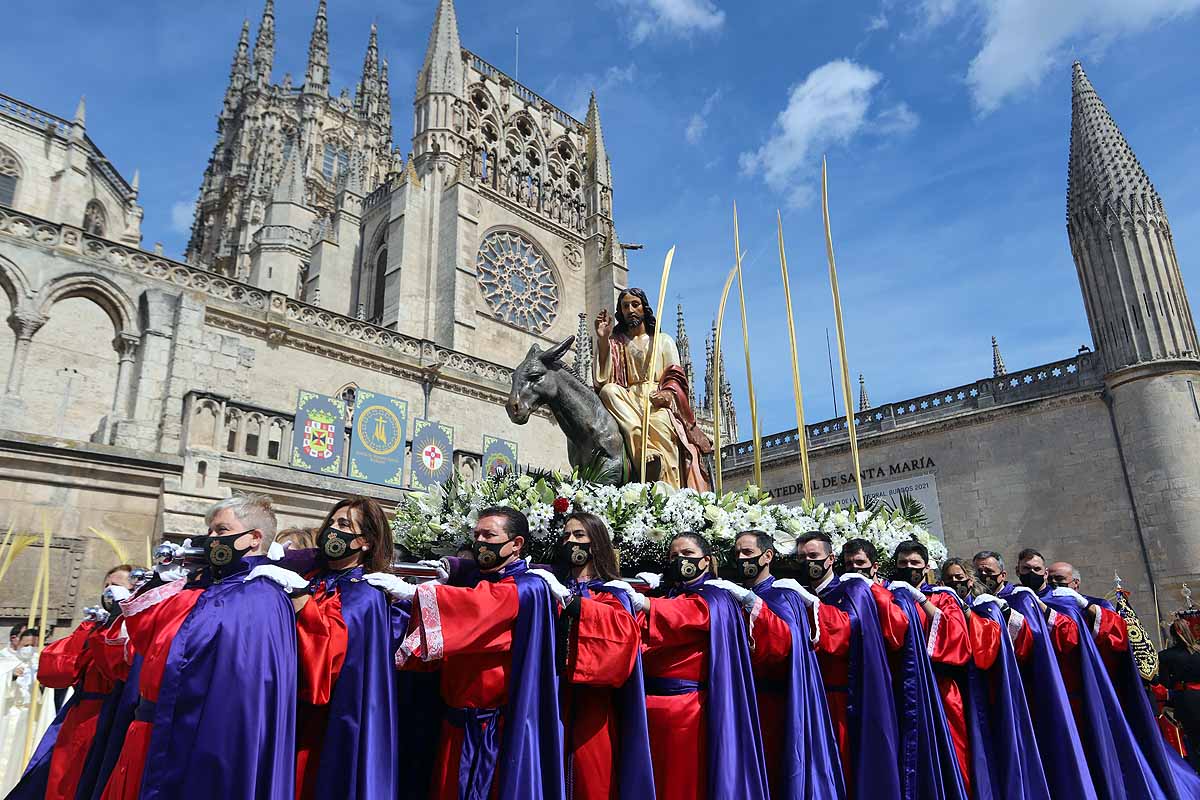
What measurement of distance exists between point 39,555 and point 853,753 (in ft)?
35.5

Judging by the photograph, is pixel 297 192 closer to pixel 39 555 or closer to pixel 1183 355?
pixel 39 555

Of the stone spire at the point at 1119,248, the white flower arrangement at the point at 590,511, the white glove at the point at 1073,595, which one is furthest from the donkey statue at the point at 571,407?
the stone spire at the point at 1119,248

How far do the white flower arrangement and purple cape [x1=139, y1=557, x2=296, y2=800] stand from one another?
2.05 m

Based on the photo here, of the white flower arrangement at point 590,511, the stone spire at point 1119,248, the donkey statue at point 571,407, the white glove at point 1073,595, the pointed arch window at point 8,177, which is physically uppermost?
the pointed arch window at point 8,177

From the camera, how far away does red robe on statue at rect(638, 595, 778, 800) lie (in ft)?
12.1

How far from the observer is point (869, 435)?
20312 millimetres

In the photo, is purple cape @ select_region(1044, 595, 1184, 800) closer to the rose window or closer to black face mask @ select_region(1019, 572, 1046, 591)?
black face mask @ select_region(1019, 572, 1046, 591)

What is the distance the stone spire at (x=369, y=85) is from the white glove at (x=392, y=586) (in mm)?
57303

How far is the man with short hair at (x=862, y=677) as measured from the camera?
4254 millimetres

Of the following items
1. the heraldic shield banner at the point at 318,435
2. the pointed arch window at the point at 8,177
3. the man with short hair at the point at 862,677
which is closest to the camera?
the man with short hair at the point at 862,677

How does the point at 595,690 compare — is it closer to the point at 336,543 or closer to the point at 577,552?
the point at 577,552

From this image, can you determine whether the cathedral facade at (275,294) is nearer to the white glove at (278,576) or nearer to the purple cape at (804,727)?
the purple cape at (804,727)

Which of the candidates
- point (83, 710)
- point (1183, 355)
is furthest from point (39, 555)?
point (1183, 355)

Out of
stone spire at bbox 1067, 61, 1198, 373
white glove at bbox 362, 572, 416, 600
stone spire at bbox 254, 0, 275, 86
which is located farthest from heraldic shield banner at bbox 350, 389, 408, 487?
stone spire at bbox 254, 0, 275, 86
